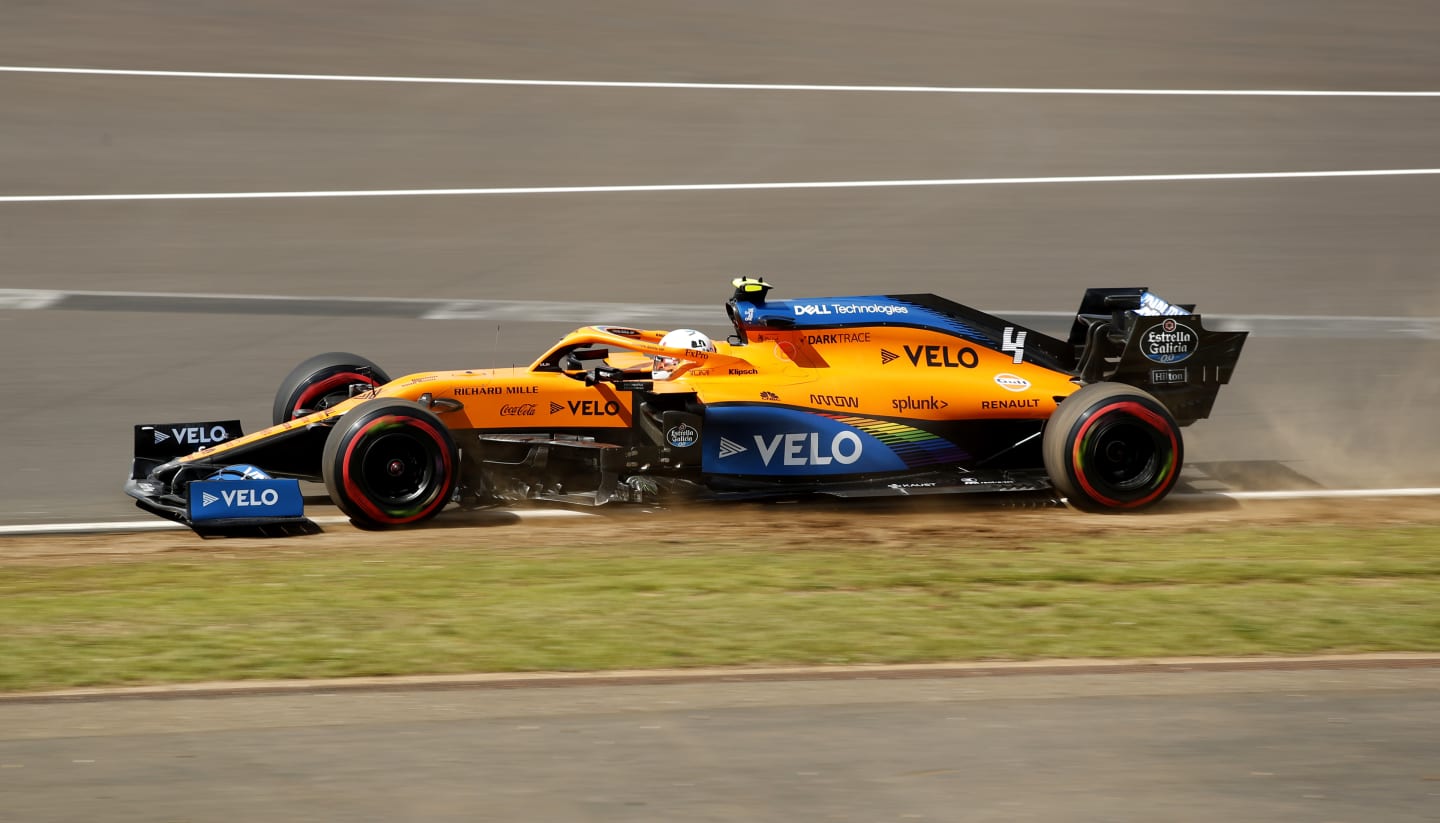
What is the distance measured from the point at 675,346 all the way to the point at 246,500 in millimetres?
2632

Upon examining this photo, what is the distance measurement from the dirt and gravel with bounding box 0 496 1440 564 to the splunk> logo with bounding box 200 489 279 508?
0.72 ft

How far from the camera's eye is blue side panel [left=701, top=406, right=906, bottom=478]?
33.1 feet

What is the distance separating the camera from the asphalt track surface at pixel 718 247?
603 centimetres

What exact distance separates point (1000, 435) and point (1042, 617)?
8.24ft

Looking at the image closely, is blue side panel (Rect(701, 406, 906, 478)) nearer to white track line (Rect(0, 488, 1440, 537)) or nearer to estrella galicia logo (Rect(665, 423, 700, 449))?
estrella galicia logo (Rect(665, 423, 700, 449))

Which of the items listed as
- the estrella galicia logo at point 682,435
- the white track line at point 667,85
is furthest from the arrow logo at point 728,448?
the white track line at point 667,85

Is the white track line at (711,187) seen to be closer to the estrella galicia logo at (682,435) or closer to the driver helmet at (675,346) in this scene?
the driver helmet at (675,346)

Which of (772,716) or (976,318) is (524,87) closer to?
(976,318)

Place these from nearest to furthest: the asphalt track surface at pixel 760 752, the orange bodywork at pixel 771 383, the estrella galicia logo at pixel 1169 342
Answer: the asphalt track surface at pixel 760 752 < the orange bodywork at pixel 771 383 < the estrella galicia logo at pixel 1169 342

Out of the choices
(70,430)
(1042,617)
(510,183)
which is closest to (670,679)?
(1042,617)

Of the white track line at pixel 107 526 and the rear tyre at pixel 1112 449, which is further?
the rear tyre at pixel 1112 449

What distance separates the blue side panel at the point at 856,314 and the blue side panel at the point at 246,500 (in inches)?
114

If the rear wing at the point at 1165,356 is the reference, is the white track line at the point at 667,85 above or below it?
above

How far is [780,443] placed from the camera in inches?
399
